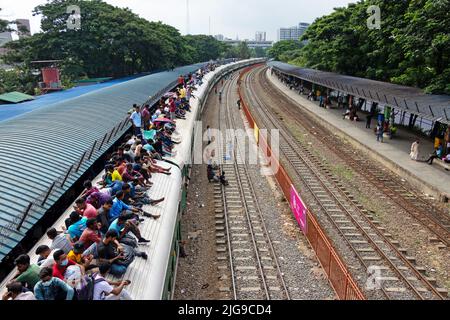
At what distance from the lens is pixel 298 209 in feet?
47.1

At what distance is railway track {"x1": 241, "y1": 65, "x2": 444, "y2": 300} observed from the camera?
35.8 feet

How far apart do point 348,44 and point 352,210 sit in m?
27.5

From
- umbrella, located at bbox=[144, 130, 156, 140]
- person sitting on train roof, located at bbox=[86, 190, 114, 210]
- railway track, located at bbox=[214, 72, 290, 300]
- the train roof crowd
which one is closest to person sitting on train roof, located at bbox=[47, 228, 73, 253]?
the train roof crowd

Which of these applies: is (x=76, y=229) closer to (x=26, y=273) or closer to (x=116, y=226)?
(x=116, y=226)

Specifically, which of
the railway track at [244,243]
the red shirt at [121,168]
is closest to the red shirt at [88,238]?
the red shirt at [121,168]

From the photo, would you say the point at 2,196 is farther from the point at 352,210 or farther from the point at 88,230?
the point at 352,210

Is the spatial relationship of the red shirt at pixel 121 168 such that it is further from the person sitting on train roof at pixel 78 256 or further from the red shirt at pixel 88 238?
the person sitting on train roof at pixel 78 256

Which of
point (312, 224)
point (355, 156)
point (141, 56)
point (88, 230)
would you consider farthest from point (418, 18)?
point (141, 56)

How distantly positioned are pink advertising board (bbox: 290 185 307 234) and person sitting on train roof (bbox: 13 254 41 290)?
9137 millimetres

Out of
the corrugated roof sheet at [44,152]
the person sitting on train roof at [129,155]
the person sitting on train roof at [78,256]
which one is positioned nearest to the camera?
the person sitting on train roof at [78,256]

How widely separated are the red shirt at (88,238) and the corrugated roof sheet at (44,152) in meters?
1.50

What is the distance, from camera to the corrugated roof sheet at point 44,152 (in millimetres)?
8531
